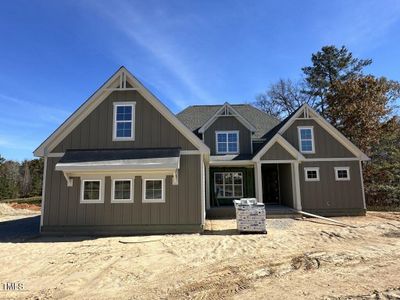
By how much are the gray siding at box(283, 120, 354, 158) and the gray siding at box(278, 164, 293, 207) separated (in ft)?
5.03

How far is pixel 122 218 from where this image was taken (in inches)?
436

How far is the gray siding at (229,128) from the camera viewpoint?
17281 millimetres

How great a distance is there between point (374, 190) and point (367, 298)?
20309mm

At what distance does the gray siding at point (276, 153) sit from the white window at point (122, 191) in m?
7.88

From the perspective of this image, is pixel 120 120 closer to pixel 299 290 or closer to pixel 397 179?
pixel 299 290

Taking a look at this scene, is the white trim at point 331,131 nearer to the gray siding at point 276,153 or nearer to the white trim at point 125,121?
the gray siding at point 276,153

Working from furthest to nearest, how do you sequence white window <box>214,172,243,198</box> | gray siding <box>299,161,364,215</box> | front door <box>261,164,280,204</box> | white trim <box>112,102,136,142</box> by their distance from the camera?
front door <box>261,164,280,204</box> → white window <box>214,172,243,198</box> → gray siding <box>299,161,364,215</box> → white trim <box>112,102,136,142</box>

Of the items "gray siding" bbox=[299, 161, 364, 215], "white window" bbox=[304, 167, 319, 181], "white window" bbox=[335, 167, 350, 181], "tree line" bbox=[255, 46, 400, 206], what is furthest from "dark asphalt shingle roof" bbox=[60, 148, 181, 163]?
"tree line" bbox=[255, 46, 400, 206]

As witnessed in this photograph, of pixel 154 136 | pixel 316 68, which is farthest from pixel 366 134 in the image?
pixel 154 136

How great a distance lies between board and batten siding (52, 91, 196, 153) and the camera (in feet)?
38.3

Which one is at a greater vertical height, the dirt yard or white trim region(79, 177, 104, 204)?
white trim region(79, 177, 104, 204)

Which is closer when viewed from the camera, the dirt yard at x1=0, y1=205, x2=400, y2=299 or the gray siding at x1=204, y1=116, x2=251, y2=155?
the dirt yard at x1=0, y1=205, x2=400, y2=299

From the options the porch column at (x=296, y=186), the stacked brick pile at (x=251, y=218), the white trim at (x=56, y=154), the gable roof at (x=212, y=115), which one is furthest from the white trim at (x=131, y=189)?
the porch column at (x=296, y=186)

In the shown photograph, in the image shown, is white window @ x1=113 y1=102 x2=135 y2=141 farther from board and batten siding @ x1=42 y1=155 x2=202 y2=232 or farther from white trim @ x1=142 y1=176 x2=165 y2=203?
white trim @ x1=142 y1=176 x2=165 y2=203
